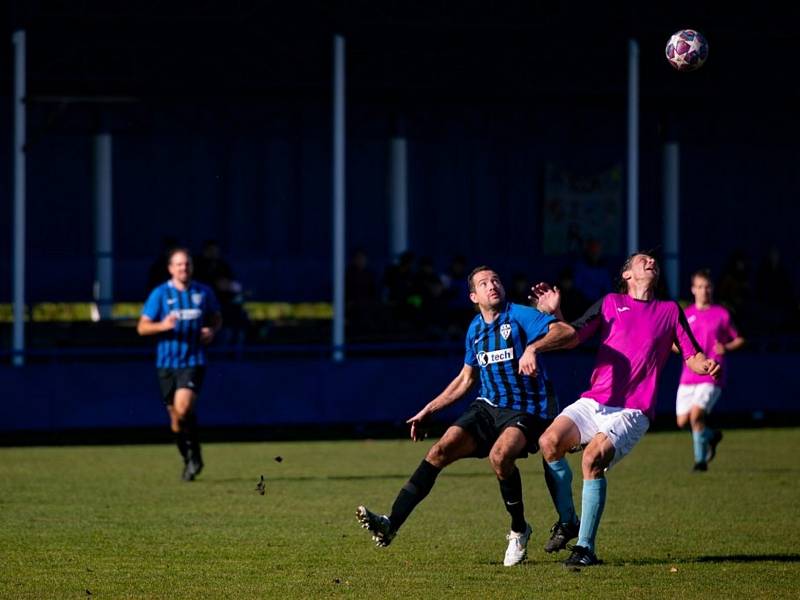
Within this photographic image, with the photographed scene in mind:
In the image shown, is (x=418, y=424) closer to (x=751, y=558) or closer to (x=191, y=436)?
(x=751, y=558)

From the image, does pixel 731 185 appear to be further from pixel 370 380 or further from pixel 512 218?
pixel 370 380

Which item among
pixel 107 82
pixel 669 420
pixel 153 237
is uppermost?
pixel 107 82

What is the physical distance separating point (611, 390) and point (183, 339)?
5.90m

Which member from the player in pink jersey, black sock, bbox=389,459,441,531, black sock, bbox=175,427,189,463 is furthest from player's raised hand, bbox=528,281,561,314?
black sock, bbox=175,427,189,463

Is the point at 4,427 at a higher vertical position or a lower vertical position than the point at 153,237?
lower

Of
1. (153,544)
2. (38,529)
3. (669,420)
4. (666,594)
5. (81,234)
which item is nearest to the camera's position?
(666,594)

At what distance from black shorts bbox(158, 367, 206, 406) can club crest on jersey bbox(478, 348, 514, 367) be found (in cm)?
533

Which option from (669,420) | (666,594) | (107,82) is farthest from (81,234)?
(666,594)

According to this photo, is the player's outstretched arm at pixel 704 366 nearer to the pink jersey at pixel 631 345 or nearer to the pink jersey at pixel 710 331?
the pink jersey at pixel 631 345

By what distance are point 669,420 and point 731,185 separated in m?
7.29

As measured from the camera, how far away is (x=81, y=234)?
25531mm

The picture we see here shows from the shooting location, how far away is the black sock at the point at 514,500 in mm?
9391

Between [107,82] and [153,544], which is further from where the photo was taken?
[107,82]

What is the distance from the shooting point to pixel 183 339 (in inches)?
567
